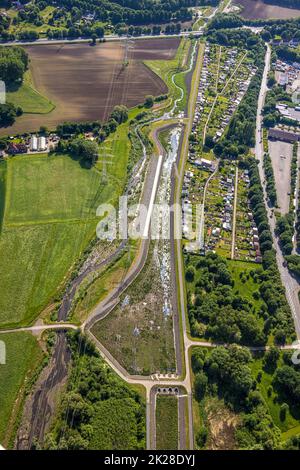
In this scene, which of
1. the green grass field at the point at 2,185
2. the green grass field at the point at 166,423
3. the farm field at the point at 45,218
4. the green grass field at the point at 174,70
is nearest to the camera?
the green grass field at the point at 166,423

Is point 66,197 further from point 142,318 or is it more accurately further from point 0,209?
point 142,318

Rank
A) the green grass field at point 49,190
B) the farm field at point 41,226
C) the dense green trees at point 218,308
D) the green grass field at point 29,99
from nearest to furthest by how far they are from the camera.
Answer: the dense green trees at point 218,308 → the farm field at point 41,226 → the green grass field at point 49,190 → the green grass field at point 29,99

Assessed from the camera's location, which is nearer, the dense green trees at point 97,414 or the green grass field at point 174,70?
the dense green trees at point 97,414

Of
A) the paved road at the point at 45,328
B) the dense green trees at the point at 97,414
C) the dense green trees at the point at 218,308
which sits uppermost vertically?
the dense green trees at the point at 218,308

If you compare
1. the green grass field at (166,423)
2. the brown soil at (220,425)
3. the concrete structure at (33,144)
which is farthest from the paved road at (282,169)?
the concrete structure at (33,144)

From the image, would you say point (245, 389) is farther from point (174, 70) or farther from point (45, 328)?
point (174, 70)

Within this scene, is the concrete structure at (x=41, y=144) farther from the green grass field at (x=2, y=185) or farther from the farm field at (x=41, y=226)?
the green grass field at (x=2, y=185)
